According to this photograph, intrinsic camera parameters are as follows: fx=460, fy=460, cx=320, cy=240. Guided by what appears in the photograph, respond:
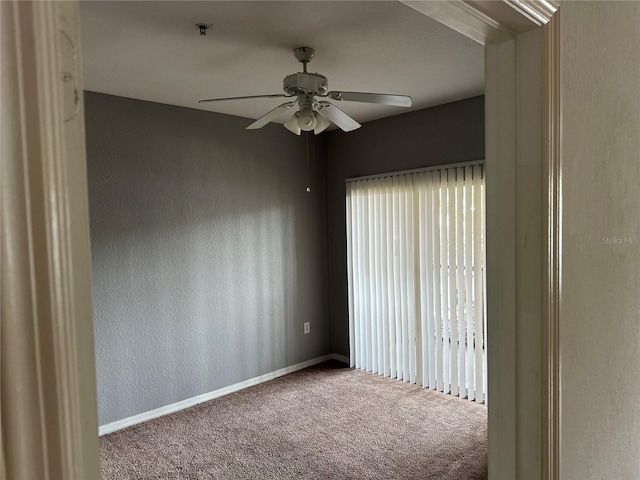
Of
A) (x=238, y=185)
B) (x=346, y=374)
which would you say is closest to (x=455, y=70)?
(x=238, y=185)

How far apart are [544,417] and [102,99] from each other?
3286mm

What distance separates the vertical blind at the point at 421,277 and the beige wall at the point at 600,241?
2.18 meters

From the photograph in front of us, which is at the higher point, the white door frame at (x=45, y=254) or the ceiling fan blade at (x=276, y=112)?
the ceiling fan blade at (x=276, y=112)

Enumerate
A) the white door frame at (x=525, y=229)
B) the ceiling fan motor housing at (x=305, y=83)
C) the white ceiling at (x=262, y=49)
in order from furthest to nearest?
the ceiling fan motor housing at (x=305, y=83) → the white ceiling at (x=262, y=49) → the white door frame at (x=525, y=229)

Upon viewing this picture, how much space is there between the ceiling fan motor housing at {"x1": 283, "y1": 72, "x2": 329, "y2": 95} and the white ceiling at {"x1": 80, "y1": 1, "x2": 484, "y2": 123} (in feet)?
0.64

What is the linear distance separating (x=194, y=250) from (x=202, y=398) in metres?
1.24

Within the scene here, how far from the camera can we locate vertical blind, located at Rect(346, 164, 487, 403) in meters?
3.60

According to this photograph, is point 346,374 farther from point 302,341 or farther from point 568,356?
point 568,356

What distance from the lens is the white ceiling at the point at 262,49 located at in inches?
80.7

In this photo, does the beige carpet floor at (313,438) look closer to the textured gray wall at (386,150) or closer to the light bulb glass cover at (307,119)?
the textured gray wall at (386,150)

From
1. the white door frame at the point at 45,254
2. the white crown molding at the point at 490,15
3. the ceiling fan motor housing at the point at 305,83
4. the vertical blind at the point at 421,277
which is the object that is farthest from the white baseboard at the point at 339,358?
the white door frame at the point at 45,254

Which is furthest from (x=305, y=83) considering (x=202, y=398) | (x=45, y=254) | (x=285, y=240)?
(x=202, y=398)

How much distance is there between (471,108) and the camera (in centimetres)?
359

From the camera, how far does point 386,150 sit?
4207mm
